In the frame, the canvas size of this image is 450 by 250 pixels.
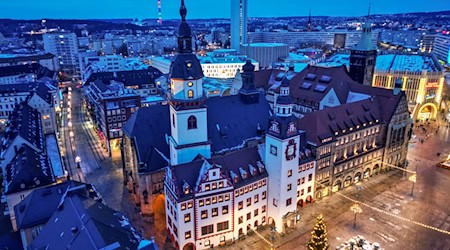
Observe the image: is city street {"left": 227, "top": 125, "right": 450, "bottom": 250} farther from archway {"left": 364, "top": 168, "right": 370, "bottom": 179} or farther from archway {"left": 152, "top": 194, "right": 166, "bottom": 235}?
archway {"left": 152, "top": 194, "right": 166, "bottom": 235}

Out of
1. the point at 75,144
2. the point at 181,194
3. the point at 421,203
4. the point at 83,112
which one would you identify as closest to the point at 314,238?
the point at 181,194

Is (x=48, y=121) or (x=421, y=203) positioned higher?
(x=48, y=121)

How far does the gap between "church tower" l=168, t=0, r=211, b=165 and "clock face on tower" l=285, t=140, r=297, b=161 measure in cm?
1512

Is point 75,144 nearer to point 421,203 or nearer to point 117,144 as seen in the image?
point 117,144

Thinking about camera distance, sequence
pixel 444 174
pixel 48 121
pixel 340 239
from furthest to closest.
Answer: pixel 48 121 → pixel 444 174 → pixel 340 239

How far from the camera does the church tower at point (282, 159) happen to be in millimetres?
56625

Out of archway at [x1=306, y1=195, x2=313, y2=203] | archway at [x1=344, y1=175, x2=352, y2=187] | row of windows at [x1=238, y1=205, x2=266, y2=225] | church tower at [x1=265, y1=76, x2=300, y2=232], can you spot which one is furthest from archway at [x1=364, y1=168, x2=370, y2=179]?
row of windows at [x1=238, y1=205, x2=266, y2=225]

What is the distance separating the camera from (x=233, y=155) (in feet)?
193

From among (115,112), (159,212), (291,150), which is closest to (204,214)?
(159,212)

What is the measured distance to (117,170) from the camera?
3300 inches

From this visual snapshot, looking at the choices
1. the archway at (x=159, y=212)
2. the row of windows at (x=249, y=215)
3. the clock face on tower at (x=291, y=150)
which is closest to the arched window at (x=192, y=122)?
the archway at (x=159, y=212)

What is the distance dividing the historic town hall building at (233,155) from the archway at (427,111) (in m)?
55.4

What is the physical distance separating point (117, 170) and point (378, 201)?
6068 centimetres

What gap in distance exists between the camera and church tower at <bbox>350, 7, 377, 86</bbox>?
97000 mm
